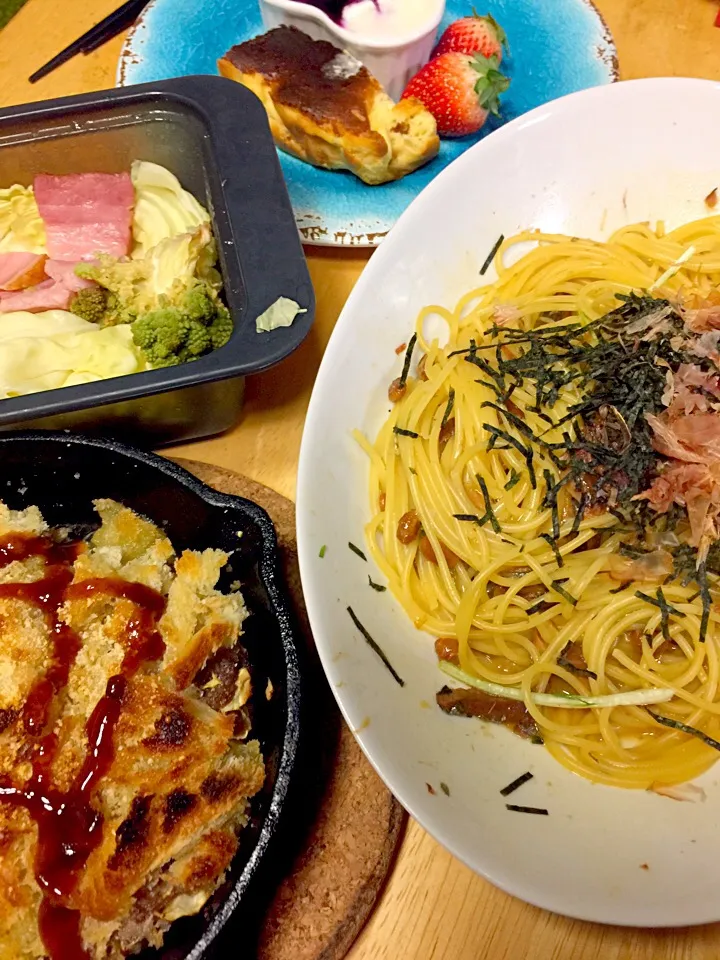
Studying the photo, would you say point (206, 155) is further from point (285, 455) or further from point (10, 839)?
point (10, 839)

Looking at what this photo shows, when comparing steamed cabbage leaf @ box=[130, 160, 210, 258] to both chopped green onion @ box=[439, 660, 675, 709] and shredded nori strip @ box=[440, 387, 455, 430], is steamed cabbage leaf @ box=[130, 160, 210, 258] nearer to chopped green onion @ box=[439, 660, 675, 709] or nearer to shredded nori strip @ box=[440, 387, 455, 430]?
shredded nori strip @ box=[440, 387, 455, 430]

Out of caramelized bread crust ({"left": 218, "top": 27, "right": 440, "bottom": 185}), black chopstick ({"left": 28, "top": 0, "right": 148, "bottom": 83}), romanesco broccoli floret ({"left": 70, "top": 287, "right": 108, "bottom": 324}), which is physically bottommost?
romanesco broccoli floret ({"left": 70, "top": 287, "right": 108, "bottom": 324})

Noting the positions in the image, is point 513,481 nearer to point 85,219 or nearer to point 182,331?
point 182,331

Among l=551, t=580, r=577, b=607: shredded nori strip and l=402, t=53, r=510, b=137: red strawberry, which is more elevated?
l=402, t=53, r=510, b=137: red strawberry

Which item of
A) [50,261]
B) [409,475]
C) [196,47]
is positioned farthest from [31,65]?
[409,475]

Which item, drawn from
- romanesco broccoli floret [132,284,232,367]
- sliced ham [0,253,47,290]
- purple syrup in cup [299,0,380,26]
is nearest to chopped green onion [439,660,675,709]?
romanesco broccoli floret [132,284,232,367]

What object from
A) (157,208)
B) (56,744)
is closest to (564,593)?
(56,744)
